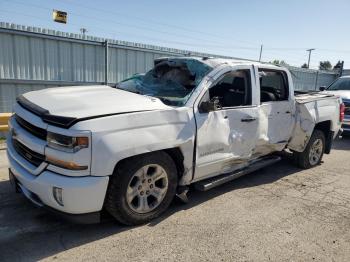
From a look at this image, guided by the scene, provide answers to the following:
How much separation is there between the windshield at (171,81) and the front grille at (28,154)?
1516 mm

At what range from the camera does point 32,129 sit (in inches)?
135

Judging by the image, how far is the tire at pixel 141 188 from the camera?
3337 millimetres

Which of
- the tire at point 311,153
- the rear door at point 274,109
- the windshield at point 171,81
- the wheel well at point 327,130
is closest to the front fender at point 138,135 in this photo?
the windshield at point 171,81

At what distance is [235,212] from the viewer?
417cm

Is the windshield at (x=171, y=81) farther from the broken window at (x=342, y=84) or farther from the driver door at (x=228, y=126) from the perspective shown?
the broken window at (x=342, y=84)

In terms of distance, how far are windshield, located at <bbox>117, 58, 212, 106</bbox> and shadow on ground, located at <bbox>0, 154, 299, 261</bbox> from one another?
139cm

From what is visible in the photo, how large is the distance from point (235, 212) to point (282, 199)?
0.96m

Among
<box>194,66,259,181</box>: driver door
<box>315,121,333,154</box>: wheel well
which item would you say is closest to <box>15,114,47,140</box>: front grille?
<box>194,66,259,181</box>: driver door

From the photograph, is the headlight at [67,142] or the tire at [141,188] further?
the tire at [141,188]

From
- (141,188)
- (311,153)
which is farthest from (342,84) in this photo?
(141,188)

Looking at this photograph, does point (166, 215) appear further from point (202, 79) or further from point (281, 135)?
point (281, 135)

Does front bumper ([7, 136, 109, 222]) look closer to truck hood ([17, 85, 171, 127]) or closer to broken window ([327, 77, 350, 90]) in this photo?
truck hood ([17, 85, 171, 127])

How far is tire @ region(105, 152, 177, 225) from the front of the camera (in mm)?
3337

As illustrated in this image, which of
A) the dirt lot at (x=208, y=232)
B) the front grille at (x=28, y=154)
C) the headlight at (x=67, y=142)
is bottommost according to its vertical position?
the dirt lot at (x=208, y=232)
